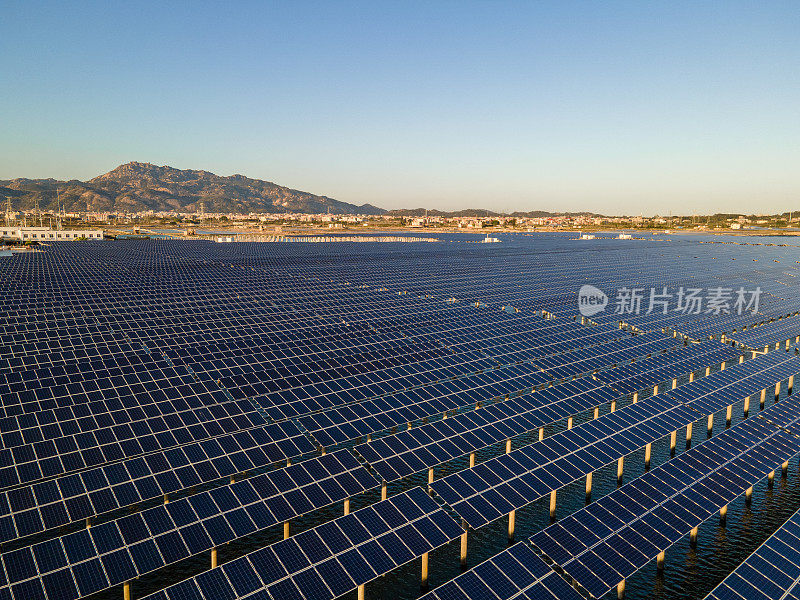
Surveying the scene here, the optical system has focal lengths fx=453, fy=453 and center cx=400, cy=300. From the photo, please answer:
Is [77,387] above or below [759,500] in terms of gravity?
above

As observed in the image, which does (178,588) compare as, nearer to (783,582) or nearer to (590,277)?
(783,582)

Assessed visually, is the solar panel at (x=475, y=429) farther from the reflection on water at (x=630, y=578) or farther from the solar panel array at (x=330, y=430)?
the reflection on water at (x=630, y=578)

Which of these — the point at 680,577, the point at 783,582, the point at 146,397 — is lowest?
the point at 680,577

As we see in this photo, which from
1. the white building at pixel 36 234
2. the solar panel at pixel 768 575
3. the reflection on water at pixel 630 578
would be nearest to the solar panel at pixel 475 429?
the reflection on water at pixel 630 578

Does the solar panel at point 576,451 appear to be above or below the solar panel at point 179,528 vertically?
below

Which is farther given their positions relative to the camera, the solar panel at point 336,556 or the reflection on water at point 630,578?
the reflection on water at point 630,578

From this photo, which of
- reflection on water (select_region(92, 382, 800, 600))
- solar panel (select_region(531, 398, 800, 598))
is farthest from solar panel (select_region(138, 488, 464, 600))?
solar panel (select_region(531, 398, 800, 598))

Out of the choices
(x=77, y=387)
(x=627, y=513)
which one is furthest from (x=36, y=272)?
(x=627, y=513)

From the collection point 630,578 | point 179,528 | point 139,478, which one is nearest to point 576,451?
point 630,578

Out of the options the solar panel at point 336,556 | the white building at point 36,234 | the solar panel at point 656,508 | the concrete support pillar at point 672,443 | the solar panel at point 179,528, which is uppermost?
the white building at point 36,234
